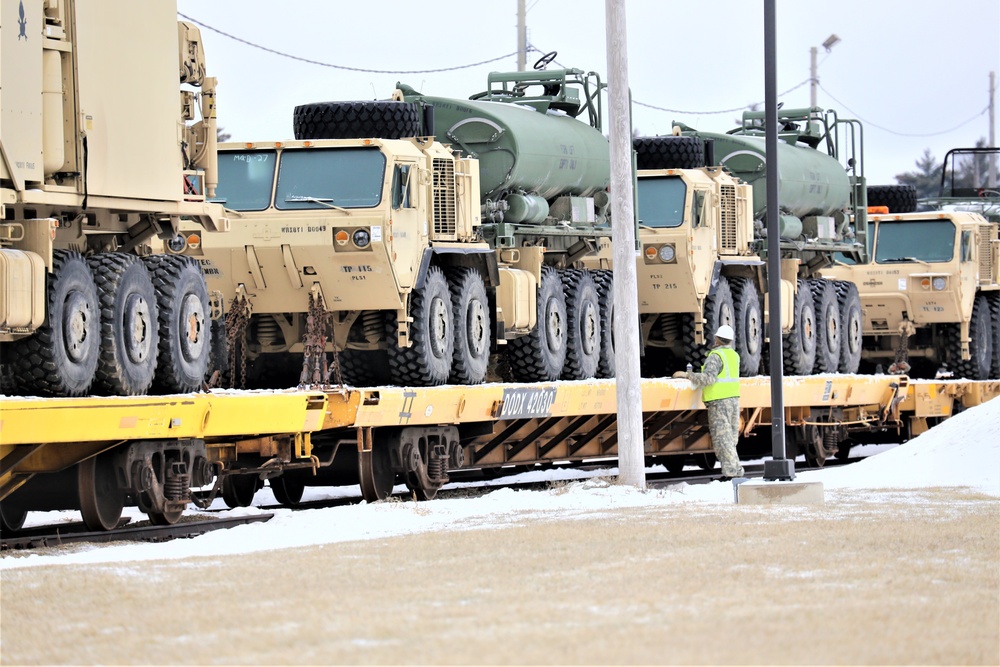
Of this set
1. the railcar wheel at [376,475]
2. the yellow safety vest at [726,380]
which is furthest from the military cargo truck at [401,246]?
the yellow safety vest at [726,380]

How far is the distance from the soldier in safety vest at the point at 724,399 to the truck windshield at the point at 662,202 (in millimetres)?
3272

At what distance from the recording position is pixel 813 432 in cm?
2261

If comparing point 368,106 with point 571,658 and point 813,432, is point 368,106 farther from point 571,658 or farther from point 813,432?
point 571,658

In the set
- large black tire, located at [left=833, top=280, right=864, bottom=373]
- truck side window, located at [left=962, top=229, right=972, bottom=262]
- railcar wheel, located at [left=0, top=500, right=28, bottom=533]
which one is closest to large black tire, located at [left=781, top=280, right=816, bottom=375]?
large black tire, located at [left=833, top=280, right=864, bottom=373]

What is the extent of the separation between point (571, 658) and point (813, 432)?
16416 millimetres

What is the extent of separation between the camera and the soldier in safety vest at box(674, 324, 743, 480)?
18.8 meters

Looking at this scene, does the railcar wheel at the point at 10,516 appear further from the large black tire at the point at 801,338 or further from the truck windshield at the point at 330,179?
the large black tire at the point at 801,338

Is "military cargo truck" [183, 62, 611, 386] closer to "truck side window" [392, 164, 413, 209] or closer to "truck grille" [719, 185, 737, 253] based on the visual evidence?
"truck side window" [392, 164, 413, 209]

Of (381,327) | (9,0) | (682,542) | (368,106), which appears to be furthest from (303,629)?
(368,106)

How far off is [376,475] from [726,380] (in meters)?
4.43

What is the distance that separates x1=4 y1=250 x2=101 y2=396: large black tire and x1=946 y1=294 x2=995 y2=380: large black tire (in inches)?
754

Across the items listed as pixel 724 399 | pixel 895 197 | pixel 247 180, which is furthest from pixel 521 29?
pixel 247 180

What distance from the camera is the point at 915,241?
94.2ft

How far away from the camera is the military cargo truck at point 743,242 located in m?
22.1
